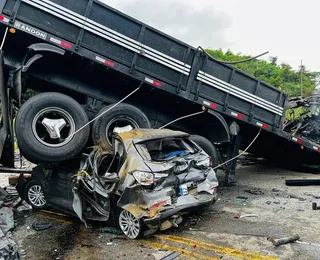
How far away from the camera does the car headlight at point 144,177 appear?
465cm

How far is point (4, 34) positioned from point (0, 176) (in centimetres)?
672

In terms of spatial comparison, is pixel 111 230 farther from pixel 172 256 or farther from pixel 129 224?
pixel 172 256

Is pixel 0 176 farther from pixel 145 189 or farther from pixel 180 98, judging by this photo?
pixel 145 189

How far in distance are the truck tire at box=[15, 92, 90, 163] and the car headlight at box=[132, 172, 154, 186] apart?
152 cm

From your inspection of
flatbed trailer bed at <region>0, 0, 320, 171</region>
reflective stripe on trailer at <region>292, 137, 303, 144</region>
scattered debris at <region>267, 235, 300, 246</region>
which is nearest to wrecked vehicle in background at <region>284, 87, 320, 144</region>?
reflective stripe on trailer at <region>292, 137, 303, 144</region>

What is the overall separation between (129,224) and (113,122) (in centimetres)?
212

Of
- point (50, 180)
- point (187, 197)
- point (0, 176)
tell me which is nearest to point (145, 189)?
point (187, 197)

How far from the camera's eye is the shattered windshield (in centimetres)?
554

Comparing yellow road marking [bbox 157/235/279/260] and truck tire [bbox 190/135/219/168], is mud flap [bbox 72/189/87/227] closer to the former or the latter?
yellow road marking [bbox 157/235/279/260]

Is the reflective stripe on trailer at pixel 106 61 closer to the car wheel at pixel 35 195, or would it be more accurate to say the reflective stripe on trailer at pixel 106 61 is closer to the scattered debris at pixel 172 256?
the car wheel at pixel 35 195

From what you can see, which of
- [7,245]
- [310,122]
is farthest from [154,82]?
[310,122]

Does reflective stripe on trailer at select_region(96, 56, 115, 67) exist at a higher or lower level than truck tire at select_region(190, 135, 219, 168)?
higher

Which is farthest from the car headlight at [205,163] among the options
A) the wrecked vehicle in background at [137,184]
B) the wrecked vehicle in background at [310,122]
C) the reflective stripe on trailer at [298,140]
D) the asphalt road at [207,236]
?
the wrecked vehicle in background at [310,122]

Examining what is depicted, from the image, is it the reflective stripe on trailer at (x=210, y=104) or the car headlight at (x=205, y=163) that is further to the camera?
the reflective stripe on trailer at (x=210, y=104)
